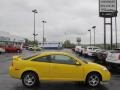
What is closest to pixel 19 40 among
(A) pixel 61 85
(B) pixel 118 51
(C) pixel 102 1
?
(C) pixel 102 1

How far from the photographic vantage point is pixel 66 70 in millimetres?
13797

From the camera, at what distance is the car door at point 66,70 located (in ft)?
45.2

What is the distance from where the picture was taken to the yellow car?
13.7 m

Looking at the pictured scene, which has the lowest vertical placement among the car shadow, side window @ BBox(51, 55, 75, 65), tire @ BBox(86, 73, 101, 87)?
the car shadow

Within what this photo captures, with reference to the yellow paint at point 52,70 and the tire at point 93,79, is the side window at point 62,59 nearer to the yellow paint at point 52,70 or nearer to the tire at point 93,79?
the yellow paint at point 52,70

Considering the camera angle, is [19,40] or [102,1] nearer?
[102,1]

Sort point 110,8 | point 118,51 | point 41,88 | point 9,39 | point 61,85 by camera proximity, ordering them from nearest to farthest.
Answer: point 41,88
point 61,85
point 118,51
point 110,8
point 9,39

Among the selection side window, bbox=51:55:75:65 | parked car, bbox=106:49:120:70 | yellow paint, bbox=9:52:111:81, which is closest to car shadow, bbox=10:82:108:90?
yellow paint, bbox=9:52:111:81

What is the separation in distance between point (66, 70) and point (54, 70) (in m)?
0.48

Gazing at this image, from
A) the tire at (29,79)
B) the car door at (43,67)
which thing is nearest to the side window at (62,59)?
the car door at (43,67)

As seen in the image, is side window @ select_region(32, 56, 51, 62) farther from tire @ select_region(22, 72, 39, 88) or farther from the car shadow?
the car shadow

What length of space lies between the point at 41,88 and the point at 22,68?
44.4 inches

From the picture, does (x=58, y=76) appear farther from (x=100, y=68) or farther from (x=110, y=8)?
(x=110, y=8)

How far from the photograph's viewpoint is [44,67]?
45.2ft
